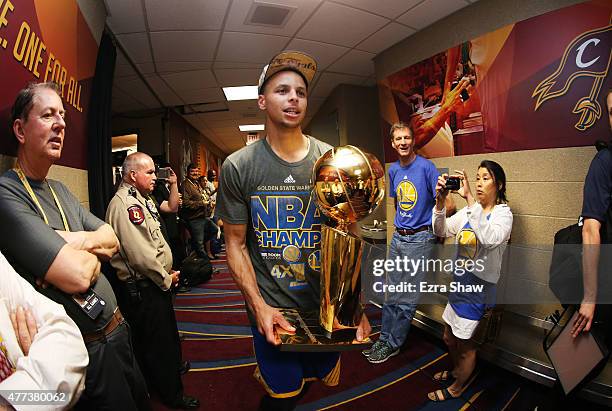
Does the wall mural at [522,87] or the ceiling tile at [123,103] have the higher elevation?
the ceiling tile at [123,103]

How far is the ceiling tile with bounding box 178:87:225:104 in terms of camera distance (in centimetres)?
506

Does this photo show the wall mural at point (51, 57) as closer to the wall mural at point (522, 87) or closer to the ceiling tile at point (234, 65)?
the ceiling tile at point (234, 65)

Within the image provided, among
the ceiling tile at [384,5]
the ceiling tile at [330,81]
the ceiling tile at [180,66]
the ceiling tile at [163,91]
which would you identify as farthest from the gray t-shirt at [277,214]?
the ceiling tile at [163,91]

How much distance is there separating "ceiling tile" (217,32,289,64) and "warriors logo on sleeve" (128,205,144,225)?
7.99 feet

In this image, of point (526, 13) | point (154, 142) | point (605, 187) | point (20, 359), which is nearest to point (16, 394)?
point (20, 359)

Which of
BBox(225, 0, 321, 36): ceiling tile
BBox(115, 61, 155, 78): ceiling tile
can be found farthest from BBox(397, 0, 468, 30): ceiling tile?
BBox(115, 61, 155, 78): ceiling tile

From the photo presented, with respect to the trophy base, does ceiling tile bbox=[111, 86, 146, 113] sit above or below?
above

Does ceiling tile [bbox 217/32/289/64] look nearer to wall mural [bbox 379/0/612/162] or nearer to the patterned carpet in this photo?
wall mural [bbox 379/0/612/162]

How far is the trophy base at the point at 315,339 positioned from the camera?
74 cm

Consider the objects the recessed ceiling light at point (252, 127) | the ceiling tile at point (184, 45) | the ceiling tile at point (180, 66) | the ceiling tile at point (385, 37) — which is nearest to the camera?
the ceiling tile at point (184, 45)

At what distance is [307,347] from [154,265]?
129cm

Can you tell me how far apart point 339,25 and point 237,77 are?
1.88 metres

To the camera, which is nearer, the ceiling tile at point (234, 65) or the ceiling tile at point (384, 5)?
the ceiling tile at point (384, 5)

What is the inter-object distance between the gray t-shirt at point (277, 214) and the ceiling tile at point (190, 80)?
3878mm
